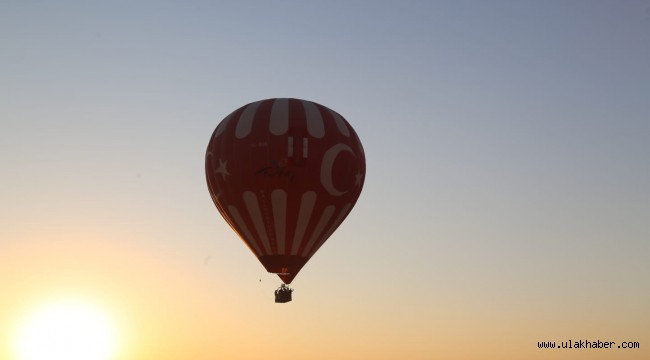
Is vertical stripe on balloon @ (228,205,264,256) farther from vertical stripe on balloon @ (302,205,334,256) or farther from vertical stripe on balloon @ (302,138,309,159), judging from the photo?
vertical stripe on balloon @ (302,138,309,159)

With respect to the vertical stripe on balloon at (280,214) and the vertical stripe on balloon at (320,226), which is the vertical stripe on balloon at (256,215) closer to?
the vertical stripe on balloon at (280,214)

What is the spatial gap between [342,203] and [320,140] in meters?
3.17

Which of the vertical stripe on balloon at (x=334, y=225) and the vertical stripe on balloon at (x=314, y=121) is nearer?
the vertical stripe on balloon at (x=314, y=121)

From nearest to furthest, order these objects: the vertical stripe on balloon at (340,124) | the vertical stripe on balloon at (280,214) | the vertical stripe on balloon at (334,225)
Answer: the vertical stripe on balloon at (280,214) < the vertical stripe on balloon at (340,124) < the vertical stripe on balloon at (334,225)

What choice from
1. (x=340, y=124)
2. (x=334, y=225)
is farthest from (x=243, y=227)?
(x=340, y=124)

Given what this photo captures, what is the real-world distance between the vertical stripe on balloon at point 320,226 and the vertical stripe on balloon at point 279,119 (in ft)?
12.9

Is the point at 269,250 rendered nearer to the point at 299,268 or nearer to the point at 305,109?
the point at 299,268

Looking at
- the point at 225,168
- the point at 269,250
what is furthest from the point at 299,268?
the point at 225,168

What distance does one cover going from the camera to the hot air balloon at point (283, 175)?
1988 inches

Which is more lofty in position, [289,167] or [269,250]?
[289,167]

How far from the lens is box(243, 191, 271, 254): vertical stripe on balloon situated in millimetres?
51000

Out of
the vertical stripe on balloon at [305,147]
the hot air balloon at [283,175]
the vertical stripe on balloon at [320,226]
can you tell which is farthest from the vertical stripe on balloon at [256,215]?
the vertical stripe on balloon at [305,147]

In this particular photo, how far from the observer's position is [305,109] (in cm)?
5147

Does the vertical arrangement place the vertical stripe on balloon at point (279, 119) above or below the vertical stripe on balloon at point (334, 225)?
above
